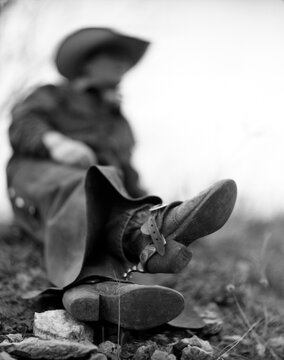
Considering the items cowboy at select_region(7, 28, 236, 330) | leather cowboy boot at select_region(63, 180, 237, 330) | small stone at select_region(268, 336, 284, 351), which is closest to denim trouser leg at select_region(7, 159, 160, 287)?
cowboy at select_region(7, 28, 236, 330)

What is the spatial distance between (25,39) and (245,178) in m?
1.85

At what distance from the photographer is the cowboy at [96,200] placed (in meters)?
1.61

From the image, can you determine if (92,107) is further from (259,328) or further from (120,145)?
(259,328)

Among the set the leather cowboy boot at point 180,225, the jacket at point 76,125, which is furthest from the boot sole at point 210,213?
the jacket at point 76,125

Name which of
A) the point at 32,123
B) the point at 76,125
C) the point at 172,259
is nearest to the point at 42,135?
the point at 32,123

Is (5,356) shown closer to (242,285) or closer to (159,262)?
(159,262)

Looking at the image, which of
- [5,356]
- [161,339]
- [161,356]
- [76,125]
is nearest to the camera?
[5,356]

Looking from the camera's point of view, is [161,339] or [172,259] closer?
[172,259]

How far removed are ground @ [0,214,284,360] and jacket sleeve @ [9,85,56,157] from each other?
0.60 metres

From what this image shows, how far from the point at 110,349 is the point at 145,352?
120 millimetres

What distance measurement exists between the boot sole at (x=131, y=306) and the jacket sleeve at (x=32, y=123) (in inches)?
45.5

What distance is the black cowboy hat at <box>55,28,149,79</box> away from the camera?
3086mm

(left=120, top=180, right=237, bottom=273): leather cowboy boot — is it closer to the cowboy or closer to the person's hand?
the cowboy

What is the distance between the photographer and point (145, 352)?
1.59 metres
